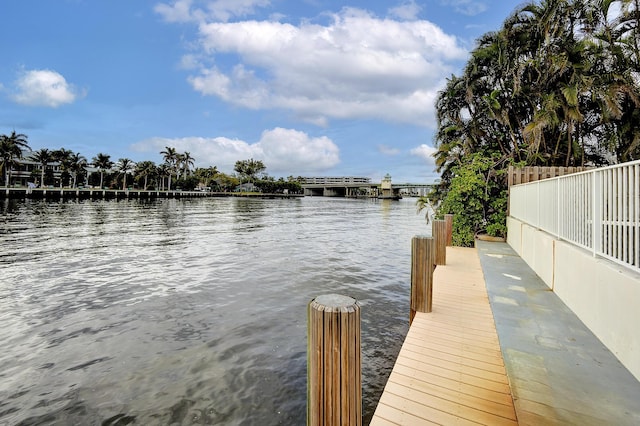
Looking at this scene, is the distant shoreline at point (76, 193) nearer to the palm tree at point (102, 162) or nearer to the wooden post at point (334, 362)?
the palm tree at point (102, 162)

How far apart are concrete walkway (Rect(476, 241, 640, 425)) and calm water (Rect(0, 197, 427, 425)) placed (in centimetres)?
194

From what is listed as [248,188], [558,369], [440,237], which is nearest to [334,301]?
[558,369]

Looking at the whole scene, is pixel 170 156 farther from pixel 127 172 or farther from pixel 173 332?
pixel 173 332

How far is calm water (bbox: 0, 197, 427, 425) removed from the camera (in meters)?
4.55

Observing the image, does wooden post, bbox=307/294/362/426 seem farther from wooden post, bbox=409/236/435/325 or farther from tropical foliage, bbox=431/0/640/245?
tropical foliage, bbox=431/0/640/245

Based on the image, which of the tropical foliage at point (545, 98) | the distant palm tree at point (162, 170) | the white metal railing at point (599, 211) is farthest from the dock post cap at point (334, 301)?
the distant palm tree at point (162, 170)

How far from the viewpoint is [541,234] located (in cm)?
737

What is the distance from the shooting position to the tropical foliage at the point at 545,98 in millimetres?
13641

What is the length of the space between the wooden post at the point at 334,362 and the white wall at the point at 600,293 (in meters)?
2.84

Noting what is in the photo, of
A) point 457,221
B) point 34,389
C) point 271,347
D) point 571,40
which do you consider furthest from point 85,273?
point 571,40

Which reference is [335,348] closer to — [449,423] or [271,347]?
[449,423]

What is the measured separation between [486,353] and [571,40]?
55.5 feet

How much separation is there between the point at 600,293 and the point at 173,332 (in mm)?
6865

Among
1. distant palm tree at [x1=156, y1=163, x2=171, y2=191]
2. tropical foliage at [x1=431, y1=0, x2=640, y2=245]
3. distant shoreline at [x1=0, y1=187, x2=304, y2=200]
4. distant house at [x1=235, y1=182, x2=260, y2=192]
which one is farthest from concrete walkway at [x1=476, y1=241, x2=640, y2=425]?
distant house at [x1=235, y1=182, x2=260, y2=192]
